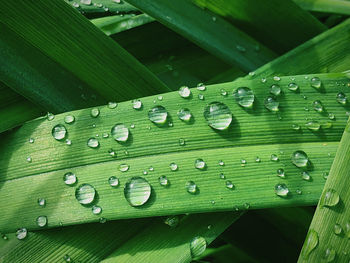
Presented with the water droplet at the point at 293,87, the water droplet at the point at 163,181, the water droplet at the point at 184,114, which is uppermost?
the water droplet at the point at 293,87

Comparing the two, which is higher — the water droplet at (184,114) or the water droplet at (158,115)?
the water droplet at (184,114)

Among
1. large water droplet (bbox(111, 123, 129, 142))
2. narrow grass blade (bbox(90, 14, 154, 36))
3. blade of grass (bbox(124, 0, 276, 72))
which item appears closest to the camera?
large water droplet (bbox(111, 123, 129, 142))

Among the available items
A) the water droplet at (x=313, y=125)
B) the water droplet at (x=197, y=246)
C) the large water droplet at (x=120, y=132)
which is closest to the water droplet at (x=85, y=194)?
the large water droplet at (x=120, y=132)

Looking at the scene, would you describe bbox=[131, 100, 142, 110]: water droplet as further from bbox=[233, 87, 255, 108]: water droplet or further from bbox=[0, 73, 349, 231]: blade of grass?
bbox=[233, 87, 255, 108]: water droplet

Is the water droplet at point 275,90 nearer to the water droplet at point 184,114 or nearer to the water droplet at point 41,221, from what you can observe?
the water droplet at point 184,114

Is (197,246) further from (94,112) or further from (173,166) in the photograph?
(94,112)

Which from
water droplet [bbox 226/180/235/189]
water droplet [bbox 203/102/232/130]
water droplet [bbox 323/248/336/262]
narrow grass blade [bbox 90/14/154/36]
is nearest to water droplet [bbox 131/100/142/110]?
water droplet [bbox 203/102/232/130]

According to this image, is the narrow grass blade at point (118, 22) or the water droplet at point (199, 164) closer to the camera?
the water droplet at point (199, 164)
